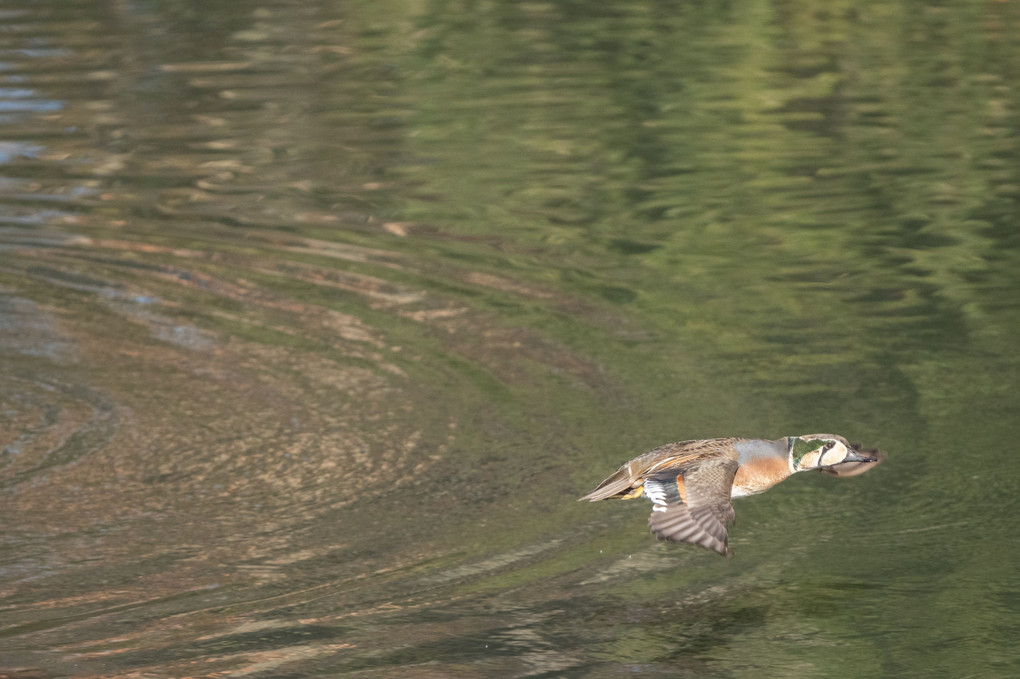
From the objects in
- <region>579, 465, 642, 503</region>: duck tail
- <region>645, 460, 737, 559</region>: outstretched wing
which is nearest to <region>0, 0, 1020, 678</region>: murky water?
<region>579, 465, 642, 503</region>: duck tail

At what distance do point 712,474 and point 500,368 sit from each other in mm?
2499

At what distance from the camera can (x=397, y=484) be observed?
555 centimetres

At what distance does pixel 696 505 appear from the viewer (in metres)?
4.04

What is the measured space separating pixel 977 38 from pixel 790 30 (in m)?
1.82

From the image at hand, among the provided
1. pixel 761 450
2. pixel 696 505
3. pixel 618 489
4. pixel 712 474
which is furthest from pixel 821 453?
pixel 618 489

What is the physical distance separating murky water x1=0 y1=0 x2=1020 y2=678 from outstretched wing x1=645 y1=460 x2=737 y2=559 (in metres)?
0.50

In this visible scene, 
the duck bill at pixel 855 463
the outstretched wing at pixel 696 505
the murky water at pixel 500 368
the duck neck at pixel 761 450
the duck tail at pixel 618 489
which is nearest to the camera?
the outstretched wing at pixel 696 505

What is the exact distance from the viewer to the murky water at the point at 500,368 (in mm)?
4609

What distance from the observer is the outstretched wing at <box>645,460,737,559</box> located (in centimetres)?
392

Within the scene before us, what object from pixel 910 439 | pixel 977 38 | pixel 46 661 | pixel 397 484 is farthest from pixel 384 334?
pixel 977 38

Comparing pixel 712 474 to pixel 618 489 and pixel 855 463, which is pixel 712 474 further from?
pixel 855 463

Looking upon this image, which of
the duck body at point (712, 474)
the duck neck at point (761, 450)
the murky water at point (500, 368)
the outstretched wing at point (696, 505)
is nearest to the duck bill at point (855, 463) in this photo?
the duck body at point (712, 474)

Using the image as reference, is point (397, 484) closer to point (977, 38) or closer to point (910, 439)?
point (910, 439)

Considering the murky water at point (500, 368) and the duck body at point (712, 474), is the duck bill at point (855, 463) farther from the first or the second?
the murky water at point (500, 368)
